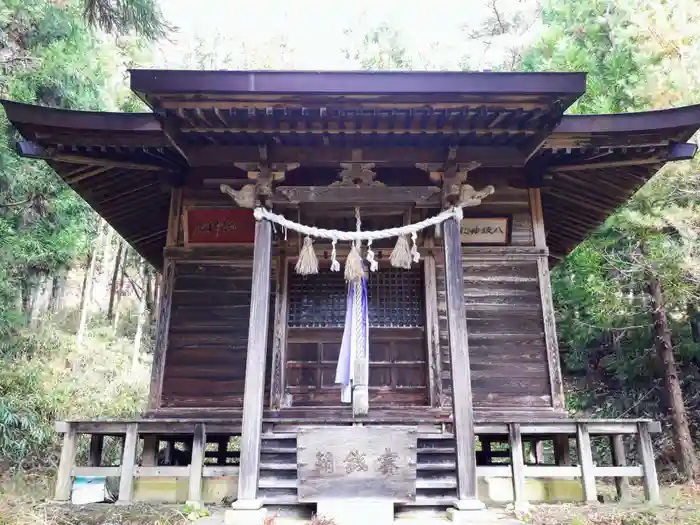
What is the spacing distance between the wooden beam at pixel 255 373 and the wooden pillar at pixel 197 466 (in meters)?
0.84

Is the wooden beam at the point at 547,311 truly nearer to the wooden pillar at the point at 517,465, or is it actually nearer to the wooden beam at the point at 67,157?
the wooden pillar at the point at 517,465

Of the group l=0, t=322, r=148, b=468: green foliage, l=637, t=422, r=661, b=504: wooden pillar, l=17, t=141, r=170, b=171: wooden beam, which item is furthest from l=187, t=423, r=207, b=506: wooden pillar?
l=0, t=322, r=148, b=468: green foliage

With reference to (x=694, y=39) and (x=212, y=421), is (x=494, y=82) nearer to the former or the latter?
(x=212, y=421)

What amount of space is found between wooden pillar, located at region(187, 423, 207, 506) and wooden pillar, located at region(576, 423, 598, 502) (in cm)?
386

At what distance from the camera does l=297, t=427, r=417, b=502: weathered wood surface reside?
4754mm

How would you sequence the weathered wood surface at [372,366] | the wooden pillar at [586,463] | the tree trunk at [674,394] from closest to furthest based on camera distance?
the wooden pillar at [586,463] → the weathered wood surface at [372,366] → the tree trunk at [674,394]

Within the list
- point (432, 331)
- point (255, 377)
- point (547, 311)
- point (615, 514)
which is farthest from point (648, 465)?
point (255, 377)

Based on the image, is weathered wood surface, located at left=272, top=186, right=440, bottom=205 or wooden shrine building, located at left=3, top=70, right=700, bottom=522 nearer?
wooden shrine building, located at left=3, top=70, right=700, bottom=522

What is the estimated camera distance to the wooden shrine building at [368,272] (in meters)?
4.85

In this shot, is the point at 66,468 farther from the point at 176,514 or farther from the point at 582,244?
the point at 582,244

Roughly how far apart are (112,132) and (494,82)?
385 centimetres

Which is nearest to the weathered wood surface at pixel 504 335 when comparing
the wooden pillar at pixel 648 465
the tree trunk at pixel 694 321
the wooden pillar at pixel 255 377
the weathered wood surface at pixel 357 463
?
the wooden pillar at pixel 648 465

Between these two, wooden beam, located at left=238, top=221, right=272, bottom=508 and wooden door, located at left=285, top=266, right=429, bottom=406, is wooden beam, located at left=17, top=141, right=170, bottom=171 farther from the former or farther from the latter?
wooden door, located at left=285, top=266, right=429, bottom=406

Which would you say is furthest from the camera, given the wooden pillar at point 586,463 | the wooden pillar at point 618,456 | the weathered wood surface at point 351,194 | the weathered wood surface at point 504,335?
the weathered wood surface at point 504,335
